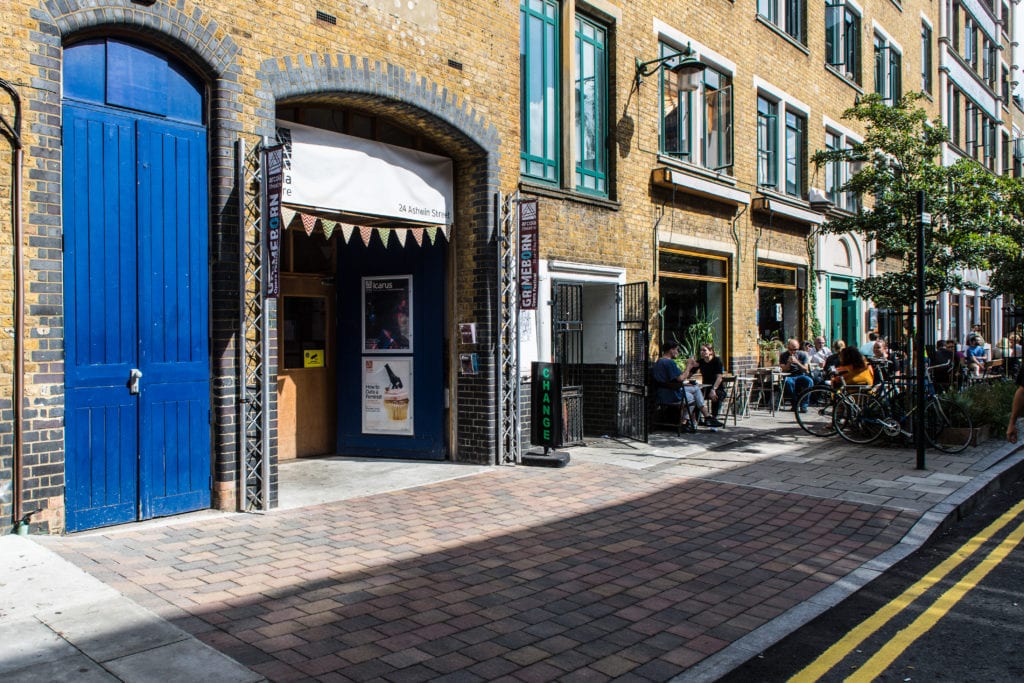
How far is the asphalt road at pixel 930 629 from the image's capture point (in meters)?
4.26

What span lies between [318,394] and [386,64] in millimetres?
4353

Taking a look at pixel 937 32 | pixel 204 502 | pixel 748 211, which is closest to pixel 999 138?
pixel 937 32

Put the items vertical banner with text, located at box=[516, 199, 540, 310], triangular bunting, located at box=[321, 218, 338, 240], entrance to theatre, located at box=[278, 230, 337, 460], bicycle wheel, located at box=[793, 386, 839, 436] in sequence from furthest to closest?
1. bicycle wheel, located at box=[793, 386, 839, 436]
2. entrance to theatre, located at box=[278, 230, 337, 460]
3. vertical banner with text, located at box=[516, 199, 540, 310]
4. triangular bunting, located at box=[321, 218, 338, 240]

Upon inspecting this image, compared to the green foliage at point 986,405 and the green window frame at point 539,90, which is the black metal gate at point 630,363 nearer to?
the green window frame at point 539,90

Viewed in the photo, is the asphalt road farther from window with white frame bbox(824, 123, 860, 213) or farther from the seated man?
window with white frame bbox(824, 123, 860, 213)

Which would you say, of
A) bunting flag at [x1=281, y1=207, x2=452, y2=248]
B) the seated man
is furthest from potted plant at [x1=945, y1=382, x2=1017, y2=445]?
bunting flag at [x1=281, y1=207, x2=452, y2=248]

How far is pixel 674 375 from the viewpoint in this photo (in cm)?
1264

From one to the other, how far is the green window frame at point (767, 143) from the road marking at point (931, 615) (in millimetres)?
11544

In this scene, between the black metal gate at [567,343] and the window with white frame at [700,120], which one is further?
the window with white frame at [700,120]

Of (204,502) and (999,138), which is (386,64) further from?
(999,138)

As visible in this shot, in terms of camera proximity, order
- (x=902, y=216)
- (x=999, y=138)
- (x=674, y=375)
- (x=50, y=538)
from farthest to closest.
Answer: (x=999, y=138) → (x=902, y=216) → (x=674, y=375) → (x=50, y=538)

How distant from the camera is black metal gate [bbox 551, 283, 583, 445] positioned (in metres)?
11.4

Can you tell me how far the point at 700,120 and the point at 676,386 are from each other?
5417mm

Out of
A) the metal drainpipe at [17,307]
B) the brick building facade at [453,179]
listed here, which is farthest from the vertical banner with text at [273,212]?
the metal drainpipe at [17,307]
